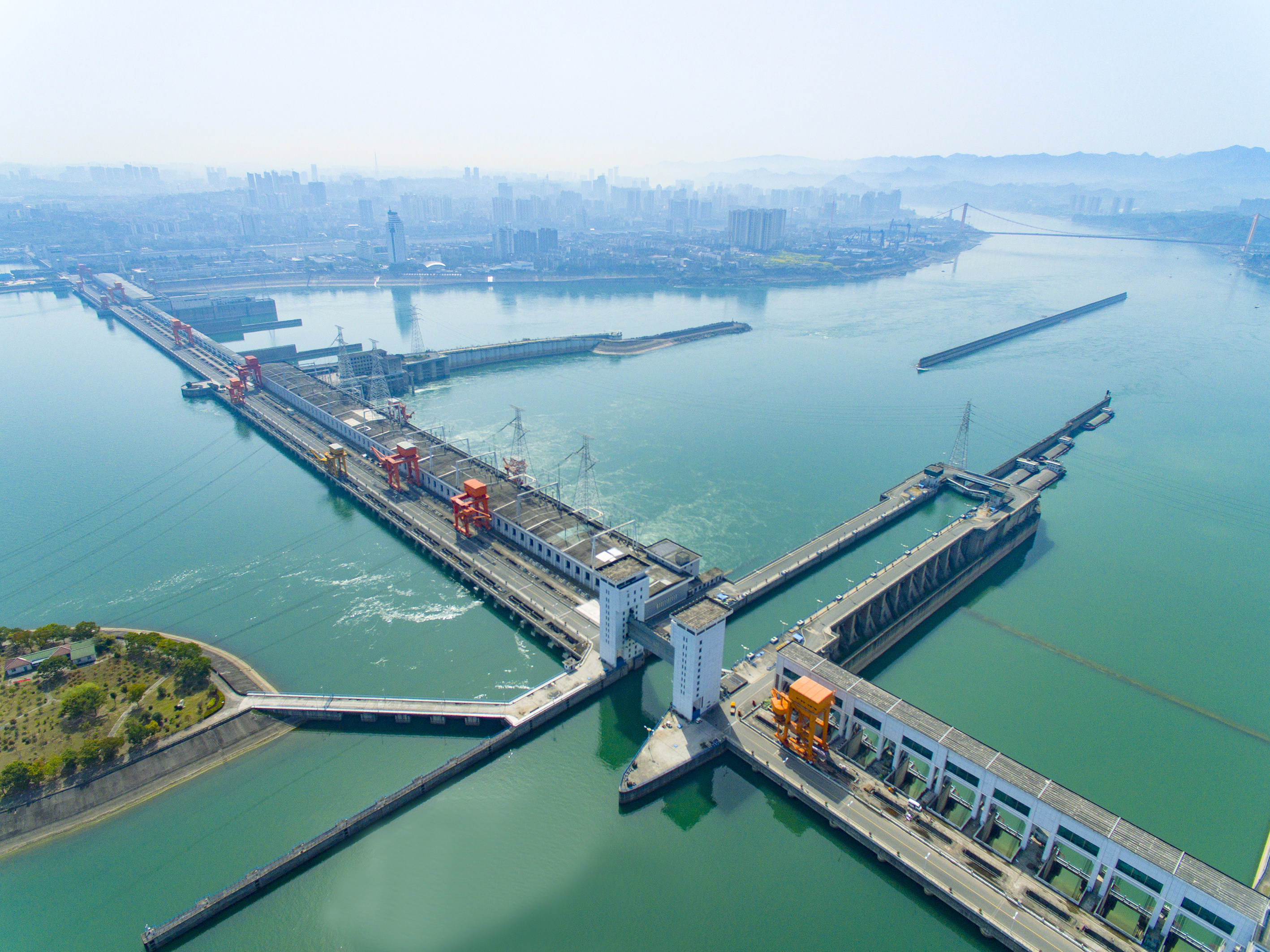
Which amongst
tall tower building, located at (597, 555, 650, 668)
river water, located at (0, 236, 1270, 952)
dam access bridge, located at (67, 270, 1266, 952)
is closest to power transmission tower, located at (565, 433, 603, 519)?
river water, located at (0, 236, 1270, 952)

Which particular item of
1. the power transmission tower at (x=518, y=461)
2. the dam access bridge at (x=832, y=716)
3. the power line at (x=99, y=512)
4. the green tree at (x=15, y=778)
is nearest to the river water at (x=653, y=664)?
the power line at (x=99, y=512)

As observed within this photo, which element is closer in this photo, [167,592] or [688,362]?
[167,592]

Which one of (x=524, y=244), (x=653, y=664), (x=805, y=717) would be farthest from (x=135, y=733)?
(x=524, y=244)

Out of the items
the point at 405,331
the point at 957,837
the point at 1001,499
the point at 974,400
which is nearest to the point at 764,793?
the point at 957,837

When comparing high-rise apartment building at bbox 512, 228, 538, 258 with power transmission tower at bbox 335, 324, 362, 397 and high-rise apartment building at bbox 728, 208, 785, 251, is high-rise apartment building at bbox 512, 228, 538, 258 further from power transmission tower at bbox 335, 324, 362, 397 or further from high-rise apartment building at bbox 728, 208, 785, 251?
power transmission tower at bbox 335, 324, 362, 397

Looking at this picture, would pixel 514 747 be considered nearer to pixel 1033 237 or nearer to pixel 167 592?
pixel 167 592

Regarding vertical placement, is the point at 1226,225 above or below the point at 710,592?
above
